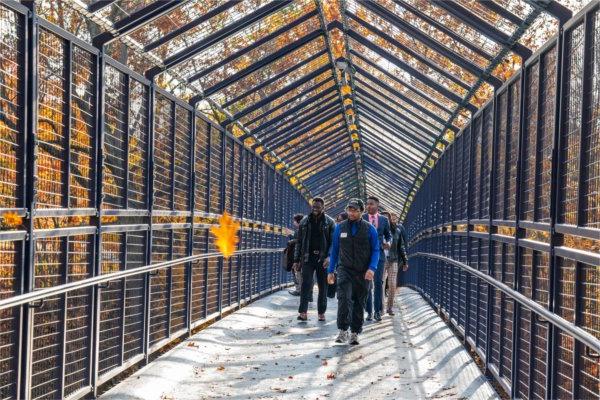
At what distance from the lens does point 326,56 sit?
1454 cm

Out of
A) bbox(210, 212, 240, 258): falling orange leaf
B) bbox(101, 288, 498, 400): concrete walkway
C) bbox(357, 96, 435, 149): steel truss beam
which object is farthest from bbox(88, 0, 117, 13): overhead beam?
bbox(357, 96, 435, 149): steel truss beam

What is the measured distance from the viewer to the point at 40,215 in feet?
19.9

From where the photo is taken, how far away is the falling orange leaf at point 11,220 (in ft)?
18.3

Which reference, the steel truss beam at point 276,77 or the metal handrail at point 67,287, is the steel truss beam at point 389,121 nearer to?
the steel truss beam at point 276,77

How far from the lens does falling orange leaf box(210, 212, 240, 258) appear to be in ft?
43.8

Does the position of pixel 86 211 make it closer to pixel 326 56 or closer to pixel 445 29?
pixel 445 29

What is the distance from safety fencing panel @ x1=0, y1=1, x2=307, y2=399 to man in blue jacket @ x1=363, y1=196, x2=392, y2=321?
2.17 meters

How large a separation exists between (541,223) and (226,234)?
8104 mm

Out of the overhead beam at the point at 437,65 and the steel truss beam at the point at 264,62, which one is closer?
the overhead beam at the point at 437,65

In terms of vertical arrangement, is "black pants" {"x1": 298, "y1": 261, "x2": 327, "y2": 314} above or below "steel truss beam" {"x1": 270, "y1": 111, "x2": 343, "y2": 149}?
below

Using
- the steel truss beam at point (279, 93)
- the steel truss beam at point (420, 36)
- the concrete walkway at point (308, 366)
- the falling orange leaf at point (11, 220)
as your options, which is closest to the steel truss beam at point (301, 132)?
the steel truss beam at point (279, 93)

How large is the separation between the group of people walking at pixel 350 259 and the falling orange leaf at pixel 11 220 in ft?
16.8

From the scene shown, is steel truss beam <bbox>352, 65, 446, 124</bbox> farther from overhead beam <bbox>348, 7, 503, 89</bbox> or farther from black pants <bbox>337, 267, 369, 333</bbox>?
black pants <bbox>337, 267, 369, 333</bbox>

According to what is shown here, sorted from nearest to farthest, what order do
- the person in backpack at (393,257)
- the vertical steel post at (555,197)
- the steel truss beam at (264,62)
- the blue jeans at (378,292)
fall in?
the vertical steel post at (555,197) < the steel truss beam at (264,62) < the blue jeans at (378,292) < the person in backpack at (393,257)
